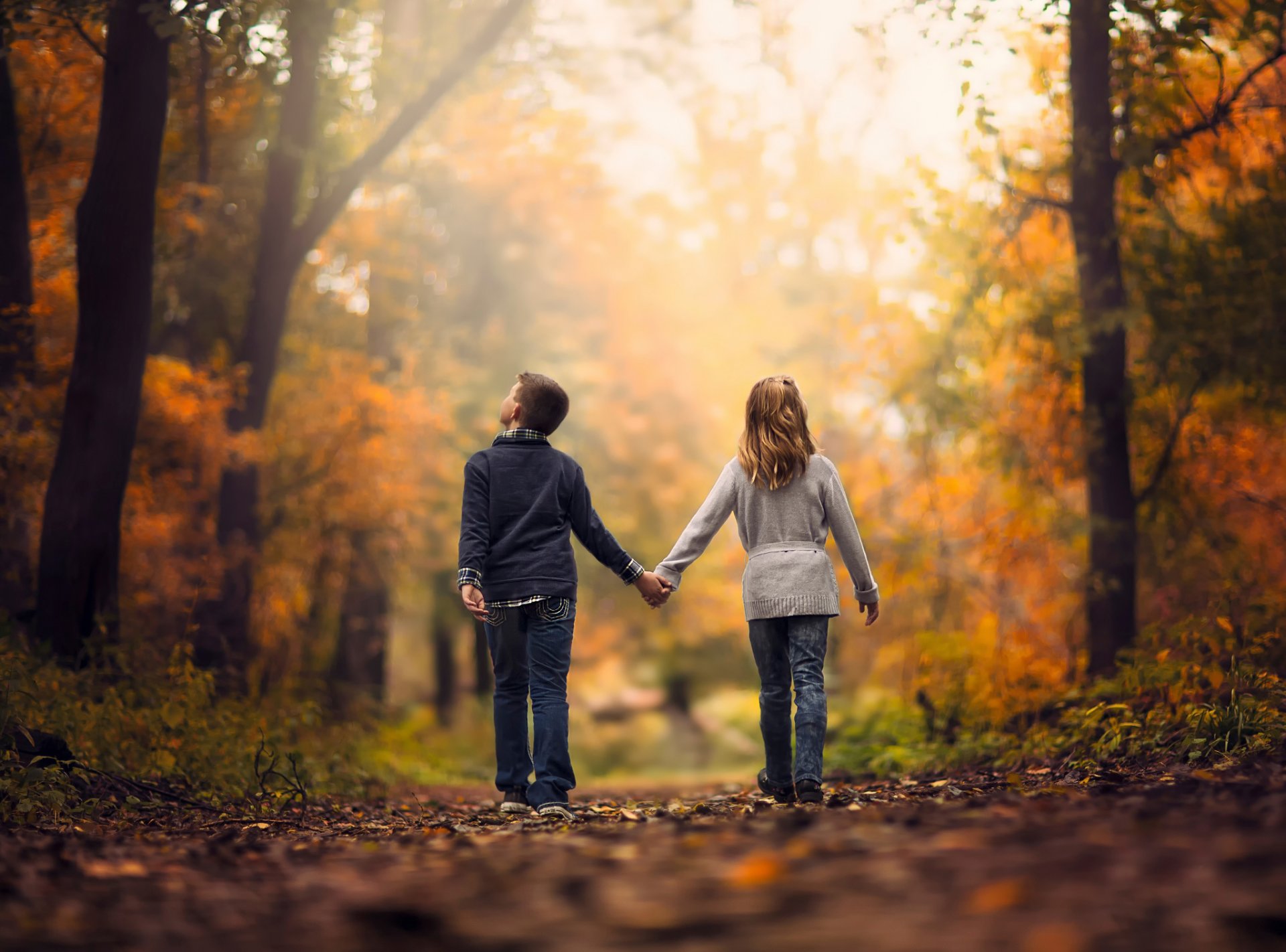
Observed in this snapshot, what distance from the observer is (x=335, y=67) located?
13.1 meters

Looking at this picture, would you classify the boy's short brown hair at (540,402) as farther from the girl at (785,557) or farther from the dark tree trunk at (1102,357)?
the dark tree trunk at (1102,357)

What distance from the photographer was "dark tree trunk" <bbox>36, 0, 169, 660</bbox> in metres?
8.45

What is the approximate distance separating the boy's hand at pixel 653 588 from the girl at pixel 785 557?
0.28ft

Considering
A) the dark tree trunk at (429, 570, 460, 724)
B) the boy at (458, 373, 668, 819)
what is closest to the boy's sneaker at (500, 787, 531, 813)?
the boy at (458, 373, 668, 819)

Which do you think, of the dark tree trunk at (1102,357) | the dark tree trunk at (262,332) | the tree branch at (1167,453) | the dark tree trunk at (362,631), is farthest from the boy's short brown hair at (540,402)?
the dark tree trunk at (362,631)

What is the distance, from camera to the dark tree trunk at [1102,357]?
9.20 meters

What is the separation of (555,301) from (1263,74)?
12.2m

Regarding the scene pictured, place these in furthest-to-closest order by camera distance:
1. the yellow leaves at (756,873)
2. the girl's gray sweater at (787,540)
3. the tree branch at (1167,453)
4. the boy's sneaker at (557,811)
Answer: the tree branch at (1167,453) < the girl's gray sweater at (787,540) < the boy's sneaker at (557,811) < the yellow leaves at (756,873)

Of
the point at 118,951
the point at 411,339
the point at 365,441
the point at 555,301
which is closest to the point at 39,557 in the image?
the point at 365,441

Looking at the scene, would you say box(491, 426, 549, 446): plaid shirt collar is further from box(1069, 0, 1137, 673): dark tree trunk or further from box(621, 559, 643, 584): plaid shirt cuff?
box(1069, 0, 1137, 673): dark tree trunk

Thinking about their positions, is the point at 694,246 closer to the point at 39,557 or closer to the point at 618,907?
the point at 39,557

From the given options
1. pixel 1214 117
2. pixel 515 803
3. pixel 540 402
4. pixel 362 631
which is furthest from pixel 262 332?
pixel 1214 117

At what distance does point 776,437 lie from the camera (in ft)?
20.4

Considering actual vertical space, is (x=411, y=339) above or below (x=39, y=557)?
above
